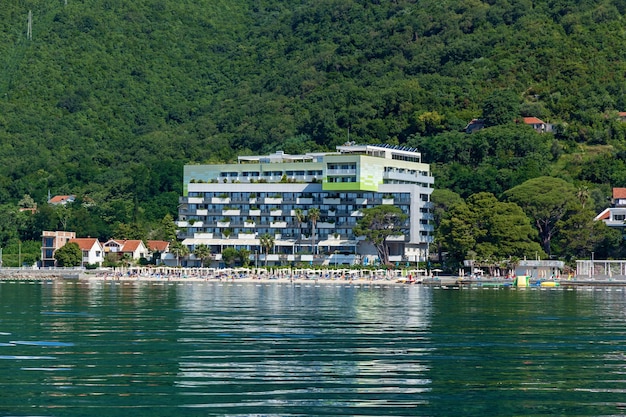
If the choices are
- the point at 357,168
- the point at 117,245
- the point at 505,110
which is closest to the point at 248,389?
the point at 357,168

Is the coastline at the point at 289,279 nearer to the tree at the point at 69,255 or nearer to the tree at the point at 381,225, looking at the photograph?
the tree at the point at 69,255

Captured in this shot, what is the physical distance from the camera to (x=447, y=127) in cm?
18925

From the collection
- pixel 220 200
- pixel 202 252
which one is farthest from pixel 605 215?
pixel 202 252

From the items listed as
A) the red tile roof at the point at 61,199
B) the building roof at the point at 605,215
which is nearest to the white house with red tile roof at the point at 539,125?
the building roof at the point at 605,215

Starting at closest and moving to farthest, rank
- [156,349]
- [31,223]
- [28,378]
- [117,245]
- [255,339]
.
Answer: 1. [28,378]
2. [156,349]
3. [255,339]
4. [117,245]
5. [31,223]

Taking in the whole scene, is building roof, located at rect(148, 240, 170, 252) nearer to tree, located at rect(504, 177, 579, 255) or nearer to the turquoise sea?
tree, located at rect(504, 177, 579, 255)

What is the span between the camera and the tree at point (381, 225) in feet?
459

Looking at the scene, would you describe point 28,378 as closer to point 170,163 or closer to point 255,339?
point 255,339

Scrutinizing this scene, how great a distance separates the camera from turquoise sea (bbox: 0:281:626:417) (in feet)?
97.6

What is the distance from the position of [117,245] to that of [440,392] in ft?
429

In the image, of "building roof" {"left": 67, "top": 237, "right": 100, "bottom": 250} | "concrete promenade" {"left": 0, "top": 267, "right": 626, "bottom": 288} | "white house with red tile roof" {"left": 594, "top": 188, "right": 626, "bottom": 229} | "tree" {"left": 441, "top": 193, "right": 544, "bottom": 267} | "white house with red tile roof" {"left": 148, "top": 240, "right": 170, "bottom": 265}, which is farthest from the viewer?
"building roof" {"left": 67, "top": 237, "right": 100, "bottom": 250}

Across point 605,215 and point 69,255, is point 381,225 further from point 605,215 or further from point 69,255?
point 69,255

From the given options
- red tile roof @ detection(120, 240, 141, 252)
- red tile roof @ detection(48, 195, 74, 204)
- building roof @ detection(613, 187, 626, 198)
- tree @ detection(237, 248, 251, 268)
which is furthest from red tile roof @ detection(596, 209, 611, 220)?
red tile roof @ detection(48, 195, 74, 204)

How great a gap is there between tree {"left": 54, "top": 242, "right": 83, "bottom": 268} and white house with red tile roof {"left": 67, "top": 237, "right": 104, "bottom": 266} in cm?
170
